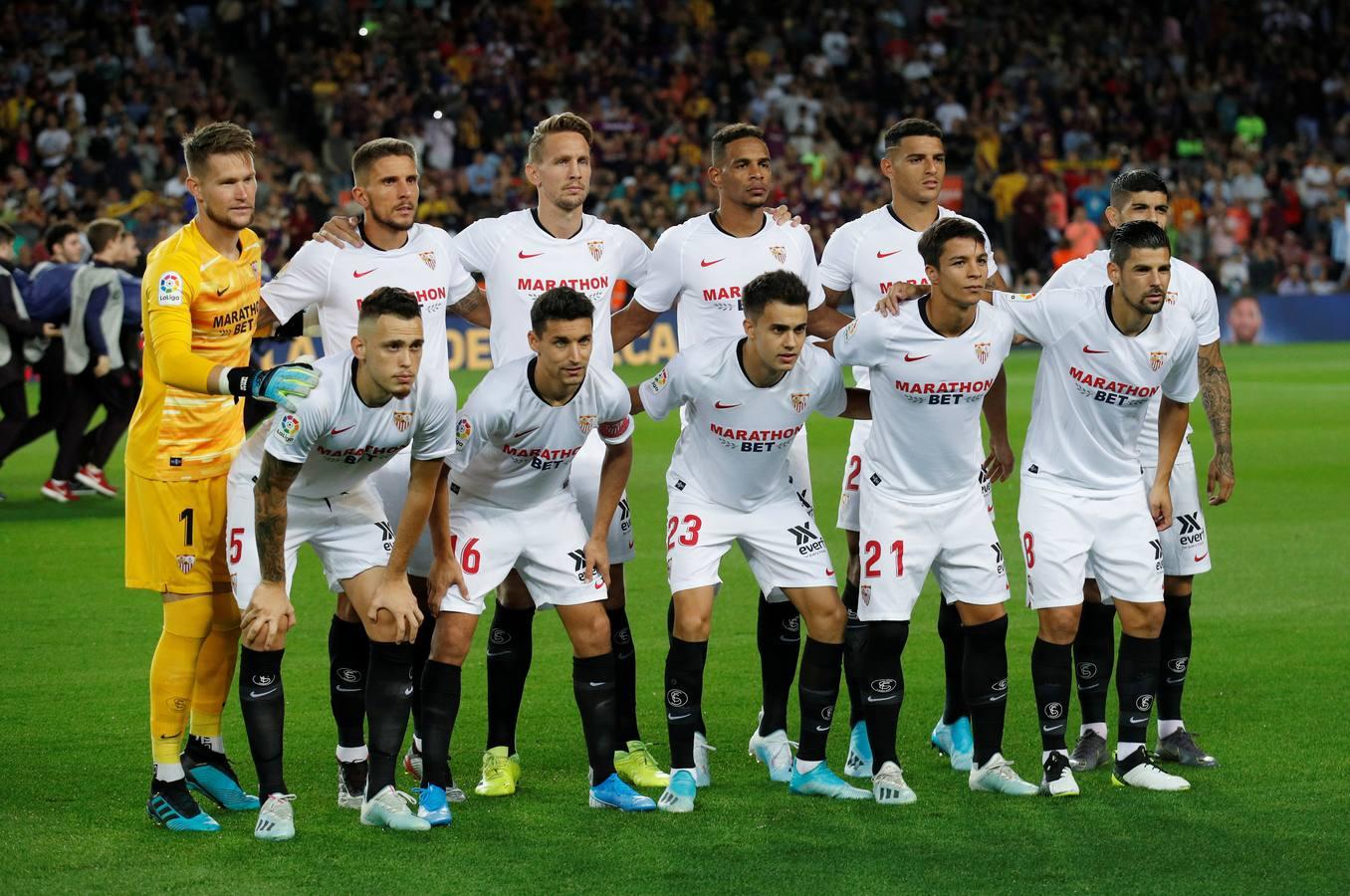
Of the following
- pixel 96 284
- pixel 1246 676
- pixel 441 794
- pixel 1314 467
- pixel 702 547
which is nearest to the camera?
pixel 441 794

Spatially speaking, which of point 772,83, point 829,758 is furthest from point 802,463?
point 772,83

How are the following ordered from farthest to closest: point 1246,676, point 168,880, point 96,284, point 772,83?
point 772,83 < point 96,284 < point 1246,676 < point 168,880

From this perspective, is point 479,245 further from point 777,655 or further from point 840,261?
point 777,655

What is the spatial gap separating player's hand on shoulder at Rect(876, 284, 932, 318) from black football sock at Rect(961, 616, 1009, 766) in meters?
1.28

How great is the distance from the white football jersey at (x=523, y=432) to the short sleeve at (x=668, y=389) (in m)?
0.17

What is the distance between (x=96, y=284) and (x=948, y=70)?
24.1m

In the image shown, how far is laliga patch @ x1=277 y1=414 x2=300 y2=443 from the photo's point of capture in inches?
229

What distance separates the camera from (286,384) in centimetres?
565

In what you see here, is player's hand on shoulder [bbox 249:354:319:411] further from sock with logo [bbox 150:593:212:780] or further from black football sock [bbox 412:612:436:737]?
black football sock [bbox 412:612:436:737]

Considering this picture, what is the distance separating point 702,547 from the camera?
22.1ft

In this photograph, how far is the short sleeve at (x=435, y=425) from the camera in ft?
20.1

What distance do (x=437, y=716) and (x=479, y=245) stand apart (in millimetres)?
2106

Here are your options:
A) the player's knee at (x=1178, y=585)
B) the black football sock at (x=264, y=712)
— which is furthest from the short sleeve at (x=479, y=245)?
the player's knee at (x=1178, y=585)

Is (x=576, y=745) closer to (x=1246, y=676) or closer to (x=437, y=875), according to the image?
(x=437, y=875)
